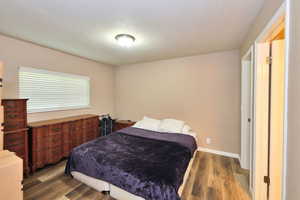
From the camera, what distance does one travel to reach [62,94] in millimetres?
3297

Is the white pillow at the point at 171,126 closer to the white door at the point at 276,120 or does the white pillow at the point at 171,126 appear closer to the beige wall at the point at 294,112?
the white door at the point at 276,120

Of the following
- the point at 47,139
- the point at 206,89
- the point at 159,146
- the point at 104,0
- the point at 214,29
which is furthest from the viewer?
the point at 206,89

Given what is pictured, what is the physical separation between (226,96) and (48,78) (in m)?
4.12

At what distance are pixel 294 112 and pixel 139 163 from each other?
159 cm

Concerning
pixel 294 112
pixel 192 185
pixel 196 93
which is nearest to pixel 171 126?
pixel 196 93

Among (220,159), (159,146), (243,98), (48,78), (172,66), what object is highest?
(172,66)

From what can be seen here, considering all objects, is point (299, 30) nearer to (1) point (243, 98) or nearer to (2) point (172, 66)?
(1) point (243, 98)

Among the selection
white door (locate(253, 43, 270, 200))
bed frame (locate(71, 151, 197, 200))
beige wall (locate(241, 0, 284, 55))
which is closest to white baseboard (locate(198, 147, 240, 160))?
white door (locate(253, 43, 270, 200))

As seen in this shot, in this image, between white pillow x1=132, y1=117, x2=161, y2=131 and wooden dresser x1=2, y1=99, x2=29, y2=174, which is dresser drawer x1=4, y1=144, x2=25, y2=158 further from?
white pillow x1=132, y1=117, x2=161, y2=131

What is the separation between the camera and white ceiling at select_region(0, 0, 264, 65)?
5.11 ft

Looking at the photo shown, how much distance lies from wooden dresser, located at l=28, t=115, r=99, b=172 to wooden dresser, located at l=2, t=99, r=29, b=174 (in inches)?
5.4

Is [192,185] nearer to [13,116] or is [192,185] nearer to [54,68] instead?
[13,116]

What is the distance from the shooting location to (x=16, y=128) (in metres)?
2.16

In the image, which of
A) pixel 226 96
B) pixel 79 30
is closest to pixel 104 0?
pixel 79 30
